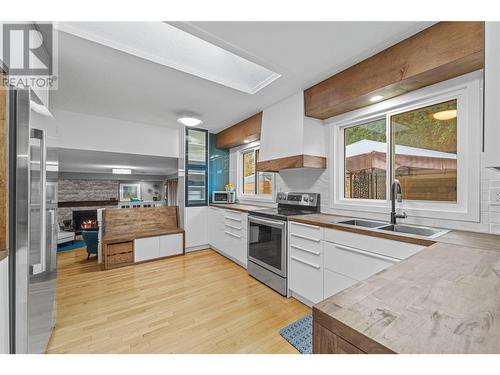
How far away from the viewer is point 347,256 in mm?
1733

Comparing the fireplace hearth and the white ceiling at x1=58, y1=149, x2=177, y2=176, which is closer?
the white ceiling at x1=58, y1=149, x2=177, y2=176

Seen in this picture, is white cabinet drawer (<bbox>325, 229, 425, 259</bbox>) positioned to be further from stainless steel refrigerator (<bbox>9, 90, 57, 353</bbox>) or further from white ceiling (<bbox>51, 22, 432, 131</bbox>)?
stainless steel refrigerator (<bbox>9, 90, 57, 353</bbox>)

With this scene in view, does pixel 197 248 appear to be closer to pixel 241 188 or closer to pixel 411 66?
pixel 241 188

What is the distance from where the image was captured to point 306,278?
2.08m

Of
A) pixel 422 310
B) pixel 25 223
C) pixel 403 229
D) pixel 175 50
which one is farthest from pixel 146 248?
pixel 422 310

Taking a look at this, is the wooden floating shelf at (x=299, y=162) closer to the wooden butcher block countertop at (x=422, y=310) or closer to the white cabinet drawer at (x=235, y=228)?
the white cabinet drawer at (x=235, y=228)

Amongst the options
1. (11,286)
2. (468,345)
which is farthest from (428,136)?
(11,286)

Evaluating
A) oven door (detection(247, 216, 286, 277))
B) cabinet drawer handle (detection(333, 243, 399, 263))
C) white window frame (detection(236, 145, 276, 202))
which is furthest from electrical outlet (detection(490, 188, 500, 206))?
white window frame (detection(236, 145, 276, 202))

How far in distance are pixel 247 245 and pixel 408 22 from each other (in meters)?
2.69

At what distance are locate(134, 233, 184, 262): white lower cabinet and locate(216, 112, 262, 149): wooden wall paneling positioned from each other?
6.35ft

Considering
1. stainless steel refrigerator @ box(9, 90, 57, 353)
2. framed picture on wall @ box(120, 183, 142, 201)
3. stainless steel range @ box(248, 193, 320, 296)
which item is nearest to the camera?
stainless steel refrigerator @ box(9, 90, 57, 353)

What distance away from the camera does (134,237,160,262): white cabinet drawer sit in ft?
10.8

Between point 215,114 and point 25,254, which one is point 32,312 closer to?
point 25,254

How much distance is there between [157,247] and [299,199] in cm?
244
